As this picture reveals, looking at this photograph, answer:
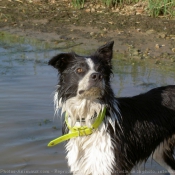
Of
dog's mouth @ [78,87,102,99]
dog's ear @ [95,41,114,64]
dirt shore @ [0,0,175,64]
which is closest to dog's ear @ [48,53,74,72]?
dog's ear @ [95,41,114,64]

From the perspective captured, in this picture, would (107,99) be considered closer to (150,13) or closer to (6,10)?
(150,13)

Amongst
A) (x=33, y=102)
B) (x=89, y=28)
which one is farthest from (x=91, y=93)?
(x=89, y=28)

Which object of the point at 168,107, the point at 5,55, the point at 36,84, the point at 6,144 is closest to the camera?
the point at 168,107

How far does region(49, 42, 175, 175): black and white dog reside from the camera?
510 centimetres

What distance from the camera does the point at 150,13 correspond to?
13.7 meters

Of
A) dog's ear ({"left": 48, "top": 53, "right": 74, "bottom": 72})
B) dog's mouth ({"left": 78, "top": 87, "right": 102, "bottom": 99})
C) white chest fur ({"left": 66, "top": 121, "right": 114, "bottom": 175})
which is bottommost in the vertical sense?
white chest fur ({"left": 66, "top": 121, "right": 114, "bottom": 175})

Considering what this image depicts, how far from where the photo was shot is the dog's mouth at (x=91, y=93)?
4945 millimetres

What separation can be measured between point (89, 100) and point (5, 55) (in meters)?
6.37

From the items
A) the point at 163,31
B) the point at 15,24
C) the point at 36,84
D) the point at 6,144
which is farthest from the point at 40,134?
the point at 15,24

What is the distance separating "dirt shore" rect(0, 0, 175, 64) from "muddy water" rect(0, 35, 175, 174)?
0.86 metres

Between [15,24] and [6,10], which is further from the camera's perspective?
[6,10]

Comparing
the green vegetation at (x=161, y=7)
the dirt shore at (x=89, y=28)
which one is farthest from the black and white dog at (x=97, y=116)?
the green vegetation at (x=161, y=7)

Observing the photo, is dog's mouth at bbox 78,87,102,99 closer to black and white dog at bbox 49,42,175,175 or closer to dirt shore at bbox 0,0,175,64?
black and white dog at bbox 49,42,175,175

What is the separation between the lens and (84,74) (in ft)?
16.7
